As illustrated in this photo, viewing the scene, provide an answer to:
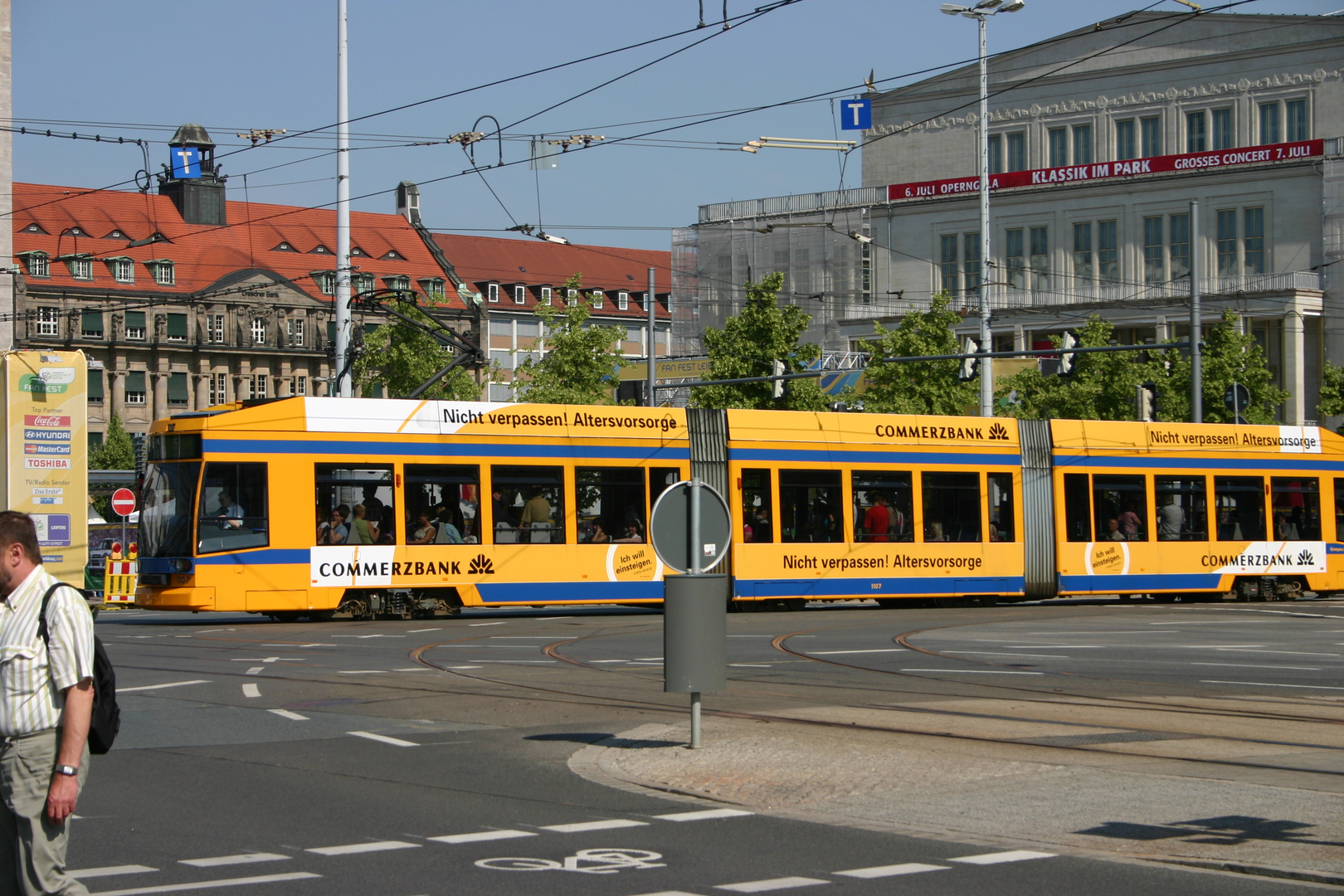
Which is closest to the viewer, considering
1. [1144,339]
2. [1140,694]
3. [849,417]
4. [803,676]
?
[1140,694]

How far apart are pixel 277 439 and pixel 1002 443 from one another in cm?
1223

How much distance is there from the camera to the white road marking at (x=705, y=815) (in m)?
8.14

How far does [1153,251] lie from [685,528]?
2505 inches

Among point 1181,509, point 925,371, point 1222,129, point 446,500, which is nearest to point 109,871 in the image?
point 446,500

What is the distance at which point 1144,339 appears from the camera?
6969 centimetres

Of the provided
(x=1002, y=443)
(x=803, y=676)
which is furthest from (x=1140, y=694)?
(x=1002, y=443)

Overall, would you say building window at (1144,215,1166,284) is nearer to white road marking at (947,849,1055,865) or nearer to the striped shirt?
white road marking at (947,849,1055,865)

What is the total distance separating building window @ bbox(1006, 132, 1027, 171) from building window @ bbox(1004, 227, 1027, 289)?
10.4 ft

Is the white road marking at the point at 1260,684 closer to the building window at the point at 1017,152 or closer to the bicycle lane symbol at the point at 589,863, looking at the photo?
the bicycle lane symbol at the point at 589,863

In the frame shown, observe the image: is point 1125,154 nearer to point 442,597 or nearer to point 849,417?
point 849,417

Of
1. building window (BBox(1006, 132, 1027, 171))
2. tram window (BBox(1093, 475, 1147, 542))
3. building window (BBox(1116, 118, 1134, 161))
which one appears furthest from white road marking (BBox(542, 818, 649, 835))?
building window (BBox(1006, 132, 1027, 171))

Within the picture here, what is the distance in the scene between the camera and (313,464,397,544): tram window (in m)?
21.9

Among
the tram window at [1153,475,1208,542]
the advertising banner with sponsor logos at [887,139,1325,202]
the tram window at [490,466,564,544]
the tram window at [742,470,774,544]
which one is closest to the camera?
the tram window at [490,466,564,544]

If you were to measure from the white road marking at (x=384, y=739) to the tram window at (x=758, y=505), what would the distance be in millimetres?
14488
